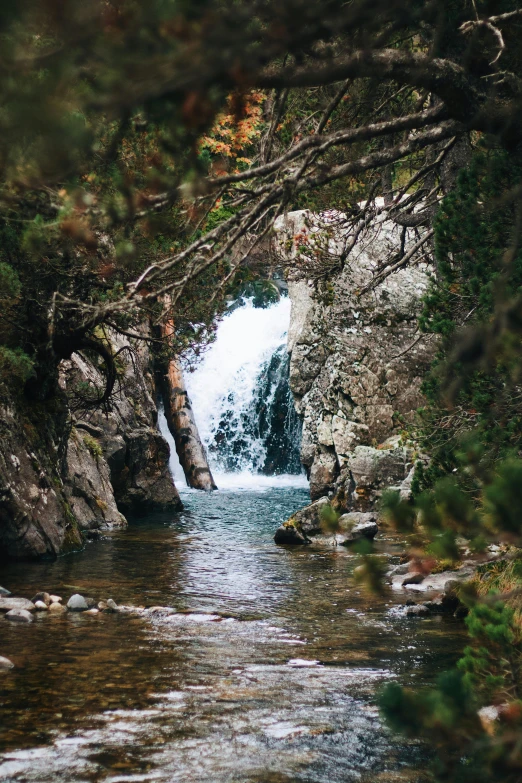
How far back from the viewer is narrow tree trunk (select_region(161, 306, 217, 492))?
24.1m

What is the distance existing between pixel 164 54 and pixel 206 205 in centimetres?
303

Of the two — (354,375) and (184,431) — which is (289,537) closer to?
(354,375)

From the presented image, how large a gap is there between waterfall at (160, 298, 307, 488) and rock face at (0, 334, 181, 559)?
3.42 metres

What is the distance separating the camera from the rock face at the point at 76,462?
41.0ft

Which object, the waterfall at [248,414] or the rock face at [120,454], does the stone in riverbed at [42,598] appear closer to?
the rock face at [120,454]

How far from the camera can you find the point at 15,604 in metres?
9.30

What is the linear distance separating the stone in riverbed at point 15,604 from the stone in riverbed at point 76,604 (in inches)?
16.5

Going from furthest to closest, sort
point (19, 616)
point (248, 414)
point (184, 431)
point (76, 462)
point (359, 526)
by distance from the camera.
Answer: point (248, 414)
point (184, 431)
point (76, 462)
point (359, 526)
point (19, 616)

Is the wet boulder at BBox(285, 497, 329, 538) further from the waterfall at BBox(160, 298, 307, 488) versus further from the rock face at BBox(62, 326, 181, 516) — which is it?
the waterfall at BBox(160, 298, 307, 488)

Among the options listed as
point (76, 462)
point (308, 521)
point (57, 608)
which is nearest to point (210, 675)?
point (57, 608)

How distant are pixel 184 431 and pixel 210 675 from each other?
708 inches

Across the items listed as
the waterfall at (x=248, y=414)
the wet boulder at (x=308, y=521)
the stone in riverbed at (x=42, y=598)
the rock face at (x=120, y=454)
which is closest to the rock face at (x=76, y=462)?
the rock face at (x=120, y=454)

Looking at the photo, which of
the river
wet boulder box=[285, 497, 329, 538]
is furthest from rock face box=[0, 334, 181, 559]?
wet boulder box=[285, 497, 329, 538]

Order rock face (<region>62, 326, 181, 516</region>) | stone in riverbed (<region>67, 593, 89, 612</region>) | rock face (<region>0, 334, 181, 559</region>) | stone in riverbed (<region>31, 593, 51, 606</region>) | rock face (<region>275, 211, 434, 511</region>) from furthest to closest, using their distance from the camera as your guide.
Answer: rock face (<region>275, 211, 434, 511</region>)
rock face (<region>62, 326, 181, 516</region>)
rock face (<region>0, 334, 181, 559</region>)
stone in riverbed (<region>31, 593, 51, 606</region>)
stone in riverbed (<region>67, 593, 89, 612</region>)
